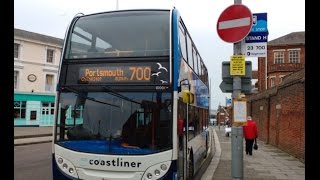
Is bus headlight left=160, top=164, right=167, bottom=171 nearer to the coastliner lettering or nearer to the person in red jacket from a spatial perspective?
the coastliner lettering

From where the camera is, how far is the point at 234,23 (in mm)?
6773

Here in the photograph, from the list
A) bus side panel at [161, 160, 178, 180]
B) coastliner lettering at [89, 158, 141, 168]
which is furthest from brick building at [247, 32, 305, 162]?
coastliner lettering at [89, 158, 141, 168]

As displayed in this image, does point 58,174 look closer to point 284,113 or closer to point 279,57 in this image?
point 284,113

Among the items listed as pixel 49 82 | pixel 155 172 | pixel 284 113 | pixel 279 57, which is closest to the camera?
pixel 155 172

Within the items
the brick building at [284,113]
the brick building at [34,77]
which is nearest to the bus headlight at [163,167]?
the brick building at [284,113]

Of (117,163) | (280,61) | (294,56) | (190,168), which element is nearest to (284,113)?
(190,168)

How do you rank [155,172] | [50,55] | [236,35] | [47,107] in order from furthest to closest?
1. [50,55]
2. [47,107]
3. [236,35]
4. [155,172]

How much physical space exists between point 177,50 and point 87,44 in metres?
1.76

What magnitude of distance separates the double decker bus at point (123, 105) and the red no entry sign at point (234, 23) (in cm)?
88

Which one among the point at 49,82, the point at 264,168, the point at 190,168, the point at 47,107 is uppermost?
the point at 49,82

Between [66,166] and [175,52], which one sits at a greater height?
[175,52]

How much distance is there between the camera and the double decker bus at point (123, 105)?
6.75 meters

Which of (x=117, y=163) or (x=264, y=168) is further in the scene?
(x=264, y=168)

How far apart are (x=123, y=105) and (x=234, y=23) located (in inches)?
93.3
